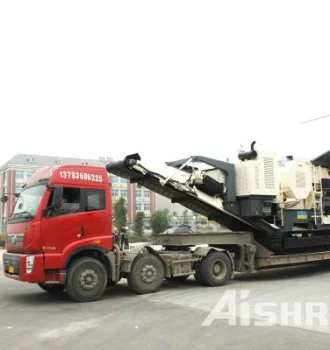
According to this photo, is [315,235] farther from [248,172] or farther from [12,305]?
[12,305]

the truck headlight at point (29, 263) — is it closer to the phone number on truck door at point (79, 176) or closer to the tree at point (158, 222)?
the phone number on truck door at point (79, 176)

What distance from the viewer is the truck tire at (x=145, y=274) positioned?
10.5 m

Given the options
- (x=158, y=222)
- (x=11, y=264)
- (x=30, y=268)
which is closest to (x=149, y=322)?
(x=30, y=268)

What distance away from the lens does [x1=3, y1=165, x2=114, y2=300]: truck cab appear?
9.29 meters

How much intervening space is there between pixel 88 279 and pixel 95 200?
1.72 metres

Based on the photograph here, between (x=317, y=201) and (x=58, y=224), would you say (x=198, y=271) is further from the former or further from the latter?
(x=317, y=201)

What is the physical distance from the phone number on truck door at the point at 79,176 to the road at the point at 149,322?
2.65 m

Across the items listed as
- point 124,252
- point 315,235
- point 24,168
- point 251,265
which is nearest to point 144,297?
point 124,252

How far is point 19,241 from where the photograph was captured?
956 cm

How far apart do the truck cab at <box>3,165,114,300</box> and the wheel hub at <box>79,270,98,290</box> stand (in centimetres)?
2

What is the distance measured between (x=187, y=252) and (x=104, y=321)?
436 centimetres

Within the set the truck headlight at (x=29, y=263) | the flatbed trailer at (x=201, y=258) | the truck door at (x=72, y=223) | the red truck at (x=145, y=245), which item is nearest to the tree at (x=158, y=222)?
the red truck at (x=145, y=245)

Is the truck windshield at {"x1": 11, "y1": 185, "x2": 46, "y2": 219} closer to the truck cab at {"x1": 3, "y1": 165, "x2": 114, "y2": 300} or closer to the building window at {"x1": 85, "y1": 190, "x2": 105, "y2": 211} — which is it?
the truck cab at {"x1": 3, "y1": 165, "x2": 114, "y2": 300}

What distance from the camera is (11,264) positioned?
972cm
